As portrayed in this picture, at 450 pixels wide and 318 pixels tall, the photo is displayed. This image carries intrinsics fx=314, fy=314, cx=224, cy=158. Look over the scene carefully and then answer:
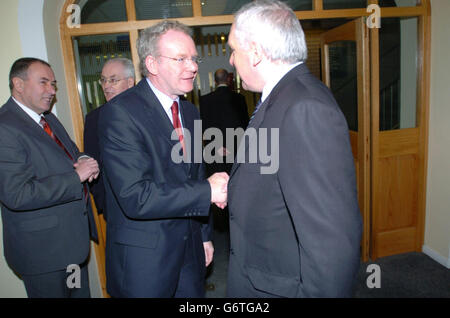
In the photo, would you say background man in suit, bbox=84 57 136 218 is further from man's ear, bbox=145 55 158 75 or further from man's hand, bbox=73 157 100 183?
man's ear, bbox=145 55 158 75

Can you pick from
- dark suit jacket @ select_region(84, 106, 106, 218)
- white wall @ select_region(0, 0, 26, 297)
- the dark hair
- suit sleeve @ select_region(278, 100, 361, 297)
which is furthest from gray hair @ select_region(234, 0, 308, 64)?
white wall @ select_region(0, 0, 26, 297)

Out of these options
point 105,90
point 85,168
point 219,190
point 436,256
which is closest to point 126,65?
point 105,90

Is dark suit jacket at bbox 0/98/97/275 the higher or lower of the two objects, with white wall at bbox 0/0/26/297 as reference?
lower

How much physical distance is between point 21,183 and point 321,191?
155cm

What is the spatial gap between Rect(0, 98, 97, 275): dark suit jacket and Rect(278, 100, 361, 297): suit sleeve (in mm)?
1384

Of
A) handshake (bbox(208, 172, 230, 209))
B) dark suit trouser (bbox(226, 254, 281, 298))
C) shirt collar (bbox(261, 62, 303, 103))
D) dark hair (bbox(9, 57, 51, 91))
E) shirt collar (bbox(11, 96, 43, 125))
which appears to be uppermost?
dark hair (bbox(9, 57, 51, 91))

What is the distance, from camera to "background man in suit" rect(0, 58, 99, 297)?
1.67 m

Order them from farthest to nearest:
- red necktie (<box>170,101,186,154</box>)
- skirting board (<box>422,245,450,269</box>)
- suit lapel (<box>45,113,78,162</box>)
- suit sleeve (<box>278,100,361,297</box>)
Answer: skirting board (<box>422,245,450,269</box>)
suit lapel (<box>45,113,78,162</box>)
red necktie (<box>170,101,186,154</box>)
suit sleeve (<box>278,100,361,297</box>)

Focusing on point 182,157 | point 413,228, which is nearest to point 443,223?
point 413,228

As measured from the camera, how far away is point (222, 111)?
4.18 m

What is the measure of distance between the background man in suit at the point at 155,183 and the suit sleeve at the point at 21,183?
0.42 meters

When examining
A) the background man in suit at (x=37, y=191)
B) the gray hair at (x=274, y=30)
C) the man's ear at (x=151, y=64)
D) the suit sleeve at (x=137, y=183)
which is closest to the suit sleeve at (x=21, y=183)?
the background man in suit at (x=37, y=191)

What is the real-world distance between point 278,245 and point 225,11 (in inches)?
111

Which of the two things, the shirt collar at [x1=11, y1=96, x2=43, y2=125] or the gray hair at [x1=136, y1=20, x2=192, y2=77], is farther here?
the shirt collar at [x1=11, y1=96, x2=43, y2=125]
